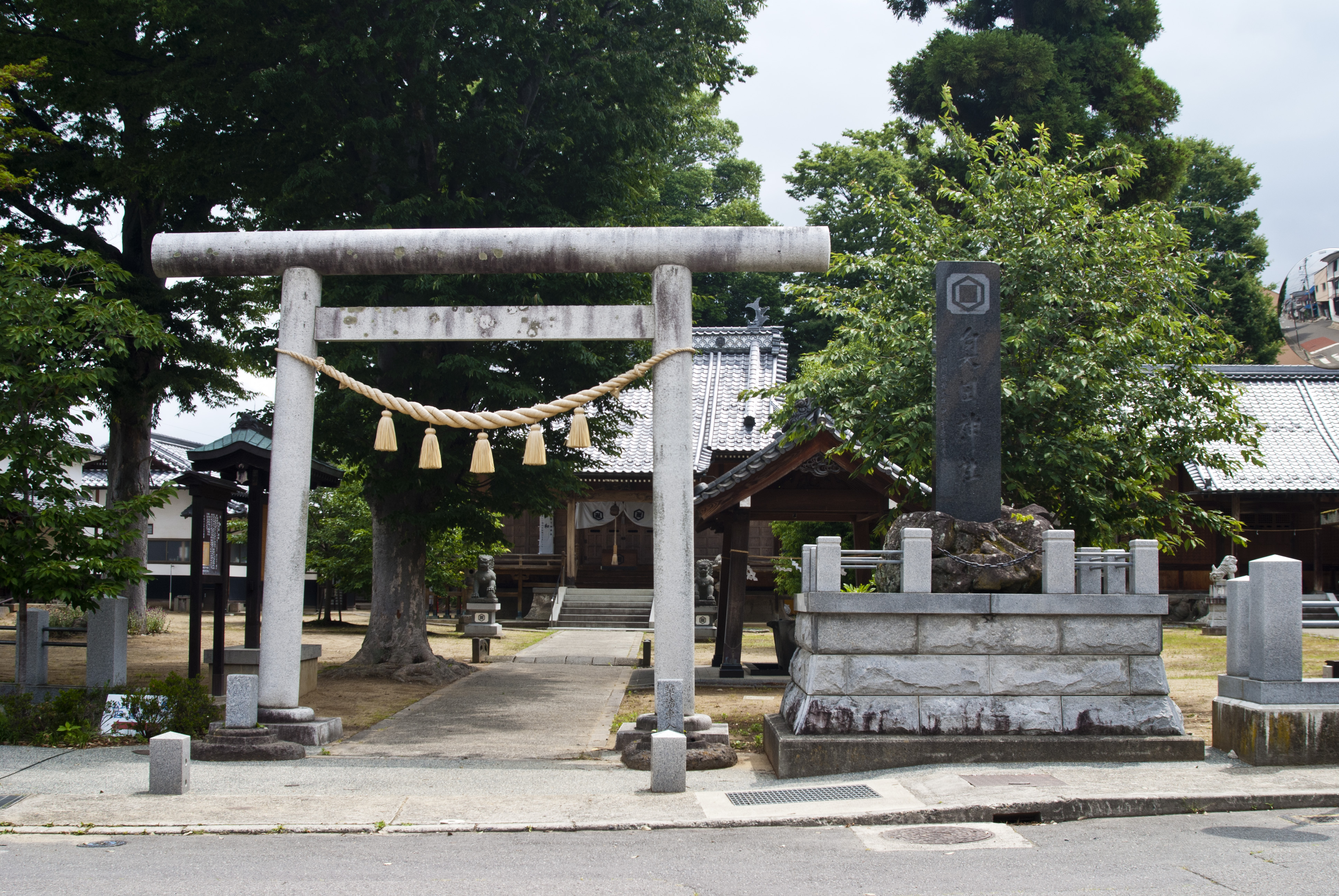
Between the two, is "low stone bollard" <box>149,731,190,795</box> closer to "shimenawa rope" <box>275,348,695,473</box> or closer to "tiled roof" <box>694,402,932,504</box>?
"shimenawa rope" <box>275,348,695,473</box>

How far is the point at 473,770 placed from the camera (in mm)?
9195

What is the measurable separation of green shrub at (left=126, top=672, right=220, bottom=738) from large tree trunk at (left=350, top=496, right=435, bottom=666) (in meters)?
5.81

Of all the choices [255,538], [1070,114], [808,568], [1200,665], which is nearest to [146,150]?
[255,538]

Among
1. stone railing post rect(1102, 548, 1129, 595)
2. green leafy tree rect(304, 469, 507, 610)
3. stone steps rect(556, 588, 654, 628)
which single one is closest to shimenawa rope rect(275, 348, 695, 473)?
stone railing post rect(1102, 548, 1129, 595)

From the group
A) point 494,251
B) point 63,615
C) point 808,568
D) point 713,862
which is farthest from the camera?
point 63,615

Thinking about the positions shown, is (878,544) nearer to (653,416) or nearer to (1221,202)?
(653,416)

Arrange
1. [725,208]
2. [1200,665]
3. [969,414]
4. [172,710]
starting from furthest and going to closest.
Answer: [725,208] < [1200,665] < [172,710] < [969,414]

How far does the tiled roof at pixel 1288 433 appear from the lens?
25.6 meters

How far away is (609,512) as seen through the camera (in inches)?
1117

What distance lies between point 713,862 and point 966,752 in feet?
10.1

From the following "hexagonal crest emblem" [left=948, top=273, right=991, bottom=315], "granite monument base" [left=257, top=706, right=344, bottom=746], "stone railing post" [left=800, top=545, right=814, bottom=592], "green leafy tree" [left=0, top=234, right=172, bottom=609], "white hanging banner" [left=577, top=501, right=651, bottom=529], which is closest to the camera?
"stone railing post" [left=800, top=545, right=814, bottom=592]

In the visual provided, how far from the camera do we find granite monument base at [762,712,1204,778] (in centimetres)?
838

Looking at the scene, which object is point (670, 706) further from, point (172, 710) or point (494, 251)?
point (172, 710)

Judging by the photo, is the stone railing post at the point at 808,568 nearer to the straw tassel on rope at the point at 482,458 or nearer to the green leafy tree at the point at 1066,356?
the green leafy tree at the point at 1066,356
